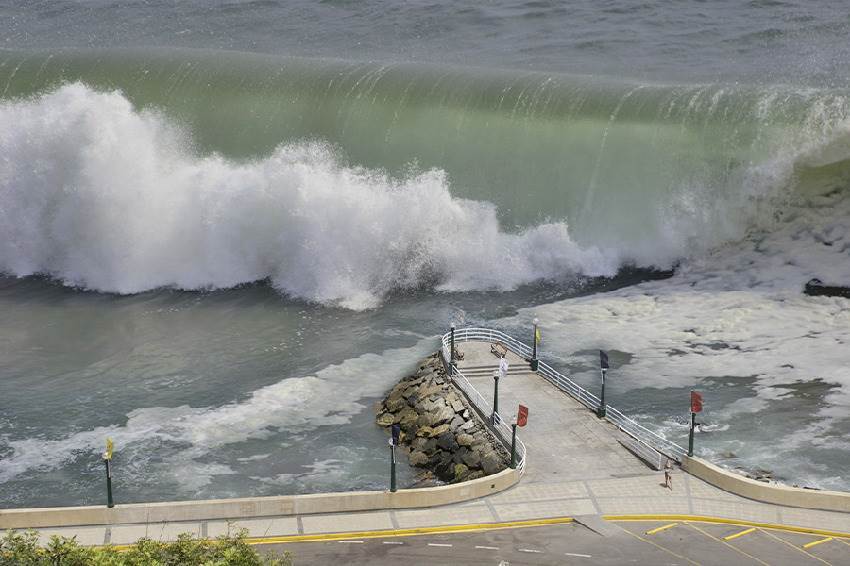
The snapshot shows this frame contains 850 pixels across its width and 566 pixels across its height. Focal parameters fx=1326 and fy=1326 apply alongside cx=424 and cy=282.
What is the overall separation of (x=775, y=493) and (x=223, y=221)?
31.1 m

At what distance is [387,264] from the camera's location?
55.1 m

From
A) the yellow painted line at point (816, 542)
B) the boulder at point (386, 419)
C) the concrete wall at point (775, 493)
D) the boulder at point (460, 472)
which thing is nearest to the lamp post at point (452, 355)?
the boulder at point (386, 419)

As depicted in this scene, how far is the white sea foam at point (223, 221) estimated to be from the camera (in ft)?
181

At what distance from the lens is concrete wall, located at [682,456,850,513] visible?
110 ft

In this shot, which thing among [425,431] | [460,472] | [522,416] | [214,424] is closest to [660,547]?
[522,416]

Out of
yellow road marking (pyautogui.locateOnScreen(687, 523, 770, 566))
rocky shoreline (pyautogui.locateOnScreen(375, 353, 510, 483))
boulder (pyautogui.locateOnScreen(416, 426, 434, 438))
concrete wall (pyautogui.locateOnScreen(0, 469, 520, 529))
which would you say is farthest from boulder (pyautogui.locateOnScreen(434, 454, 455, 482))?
yellow road marking (pyautogui.locateOnScreen(687, 523, 770, 566))

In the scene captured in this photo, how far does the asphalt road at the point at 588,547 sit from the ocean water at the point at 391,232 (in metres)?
5.10

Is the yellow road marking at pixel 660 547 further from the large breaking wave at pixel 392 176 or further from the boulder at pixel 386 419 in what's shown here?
the large breaking wave at pixel 392 176

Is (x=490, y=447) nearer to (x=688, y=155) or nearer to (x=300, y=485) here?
(x=300, y=485)

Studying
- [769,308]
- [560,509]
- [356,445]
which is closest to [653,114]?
[769,308]

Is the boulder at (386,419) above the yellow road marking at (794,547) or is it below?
below

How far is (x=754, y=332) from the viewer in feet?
154

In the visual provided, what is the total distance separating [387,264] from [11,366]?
16132 millimetres

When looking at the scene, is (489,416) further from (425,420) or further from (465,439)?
(425,420)
